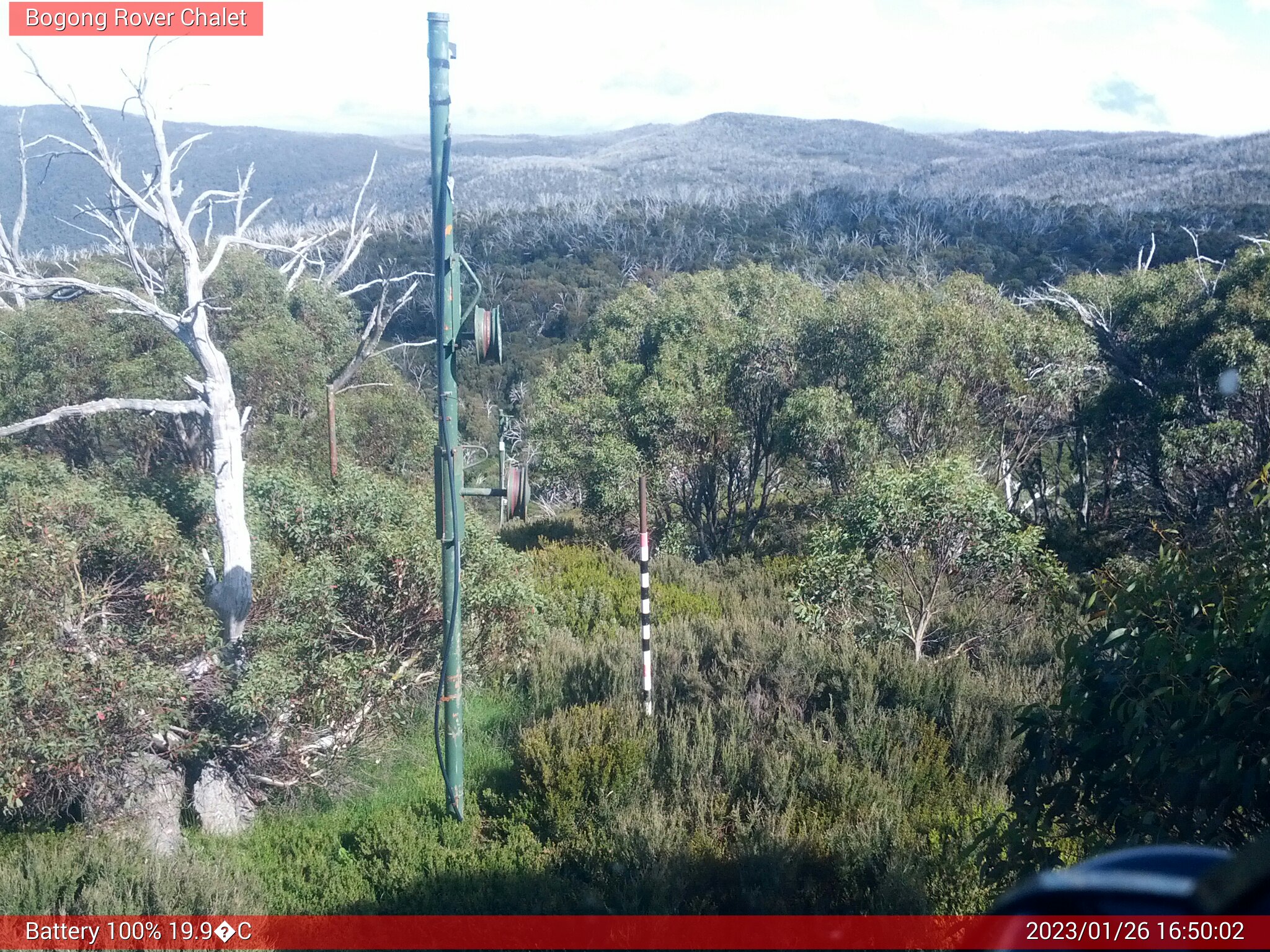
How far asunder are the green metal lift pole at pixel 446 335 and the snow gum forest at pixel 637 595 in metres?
1.39

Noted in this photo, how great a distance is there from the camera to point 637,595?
12.5 m

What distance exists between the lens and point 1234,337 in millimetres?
13484

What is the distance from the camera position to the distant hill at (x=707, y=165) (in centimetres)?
5300

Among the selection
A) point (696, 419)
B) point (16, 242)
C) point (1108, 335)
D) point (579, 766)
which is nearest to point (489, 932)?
point (579, 766)

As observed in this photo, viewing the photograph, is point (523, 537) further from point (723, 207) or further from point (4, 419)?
point (723, 207)

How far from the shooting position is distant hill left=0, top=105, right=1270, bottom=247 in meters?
53.0

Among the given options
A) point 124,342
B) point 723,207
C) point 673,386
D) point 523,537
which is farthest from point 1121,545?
point 723,207

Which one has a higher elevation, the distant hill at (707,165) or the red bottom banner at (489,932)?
the distant hill at (707,165)

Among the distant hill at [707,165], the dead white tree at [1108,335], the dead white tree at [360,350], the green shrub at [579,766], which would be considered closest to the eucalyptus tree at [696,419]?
the dead white tree at [360,350]

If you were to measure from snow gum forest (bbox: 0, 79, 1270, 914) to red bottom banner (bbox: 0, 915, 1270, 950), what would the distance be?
0.17 meters

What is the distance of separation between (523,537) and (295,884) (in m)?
12.6

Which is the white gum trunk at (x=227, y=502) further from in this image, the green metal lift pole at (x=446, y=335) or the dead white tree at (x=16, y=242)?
the dead white tree at (x=16, y=242)

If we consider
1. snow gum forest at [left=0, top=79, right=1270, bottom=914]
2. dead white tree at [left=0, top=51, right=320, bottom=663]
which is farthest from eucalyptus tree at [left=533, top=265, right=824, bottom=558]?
dead white tree at [left=0, top=51, right=320, bottom=663]

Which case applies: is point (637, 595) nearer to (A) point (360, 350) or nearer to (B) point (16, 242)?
(A) point (360, 350)
